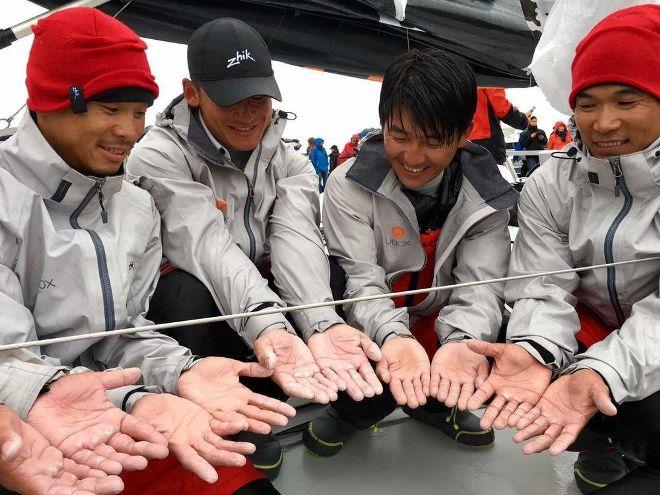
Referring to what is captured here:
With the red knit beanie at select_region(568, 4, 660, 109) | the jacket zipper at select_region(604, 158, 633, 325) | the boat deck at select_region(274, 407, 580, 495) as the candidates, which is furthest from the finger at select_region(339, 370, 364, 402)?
the red knit beanie at select_region(568, 4, 660, 109)

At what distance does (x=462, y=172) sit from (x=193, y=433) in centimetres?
99

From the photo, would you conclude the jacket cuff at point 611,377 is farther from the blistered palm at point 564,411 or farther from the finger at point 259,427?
the finger at point 259,427

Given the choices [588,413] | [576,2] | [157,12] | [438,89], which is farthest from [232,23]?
[157,12]

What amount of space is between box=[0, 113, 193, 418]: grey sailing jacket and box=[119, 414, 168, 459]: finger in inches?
7.1

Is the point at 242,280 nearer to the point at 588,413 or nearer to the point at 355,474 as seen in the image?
the point at 355,474

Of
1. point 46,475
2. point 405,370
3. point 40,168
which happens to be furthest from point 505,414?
point 40,168

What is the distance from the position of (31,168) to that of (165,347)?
0.42 metres

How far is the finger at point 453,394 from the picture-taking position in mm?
1145

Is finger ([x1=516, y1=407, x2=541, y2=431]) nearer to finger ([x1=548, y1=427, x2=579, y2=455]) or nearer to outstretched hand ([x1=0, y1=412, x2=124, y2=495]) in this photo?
finger ([x1=548, y1=427, x2=579, y2=455])

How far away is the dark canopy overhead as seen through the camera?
9.41 ft

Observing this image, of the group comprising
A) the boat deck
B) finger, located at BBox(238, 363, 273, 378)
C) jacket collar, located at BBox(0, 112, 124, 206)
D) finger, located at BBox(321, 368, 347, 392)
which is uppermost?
jacket collar, located at BBox(0, 112, 124, 206)

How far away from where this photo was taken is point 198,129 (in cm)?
149

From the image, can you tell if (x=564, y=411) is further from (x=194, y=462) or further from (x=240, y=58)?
(x=240, y=58)

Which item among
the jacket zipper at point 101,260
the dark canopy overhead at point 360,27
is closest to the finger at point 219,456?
the jacket zipper at point 101,260
